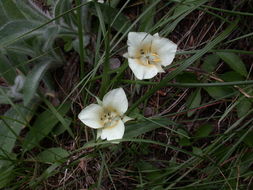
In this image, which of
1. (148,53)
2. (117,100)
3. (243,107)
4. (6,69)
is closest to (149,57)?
(148,53)

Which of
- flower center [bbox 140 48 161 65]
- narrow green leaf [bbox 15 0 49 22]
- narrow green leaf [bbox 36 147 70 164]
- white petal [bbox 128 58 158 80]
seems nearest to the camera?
white petal [bbox 128 58 158 80]

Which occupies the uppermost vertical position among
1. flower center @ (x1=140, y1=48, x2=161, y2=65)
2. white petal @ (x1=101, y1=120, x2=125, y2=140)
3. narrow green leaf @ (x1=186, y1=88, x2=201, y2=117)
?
flower center @ (x1=140, y1=48, x2=161, y2=65)

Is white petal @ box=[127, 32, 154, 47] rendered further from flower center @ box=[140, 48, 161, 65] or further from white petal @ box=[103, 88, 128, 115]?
white petal @ box=[103, 88, 128, 115]

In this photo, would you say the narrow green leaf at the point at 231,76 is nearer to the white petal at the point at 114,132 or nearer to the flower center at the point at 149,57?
the flower center at the point at 149,57

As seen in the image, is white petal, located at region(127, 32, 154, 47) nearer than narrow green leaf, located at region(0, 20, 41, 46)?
Yes

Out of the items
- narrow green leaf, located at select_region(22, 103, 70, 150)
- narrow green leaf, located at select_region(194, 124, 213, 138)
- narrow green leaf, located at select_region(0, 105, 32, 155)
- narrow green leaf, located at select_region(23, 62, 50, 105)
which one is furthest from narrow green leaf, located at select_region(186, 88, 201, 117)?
narrow green leaf, located at select_region(0, 105, 32, 155)

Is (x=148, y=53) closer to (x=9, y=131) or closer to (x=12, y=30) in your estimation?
(x=12, y=30)

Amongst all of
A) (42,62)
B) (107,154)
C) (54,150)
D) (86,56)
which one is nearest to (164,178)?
(107,154)

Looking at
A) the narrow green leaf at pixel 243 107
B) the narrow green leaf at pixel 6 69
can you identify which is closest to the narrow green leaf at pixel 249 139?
the narrow green leaf at pixel 243 107
